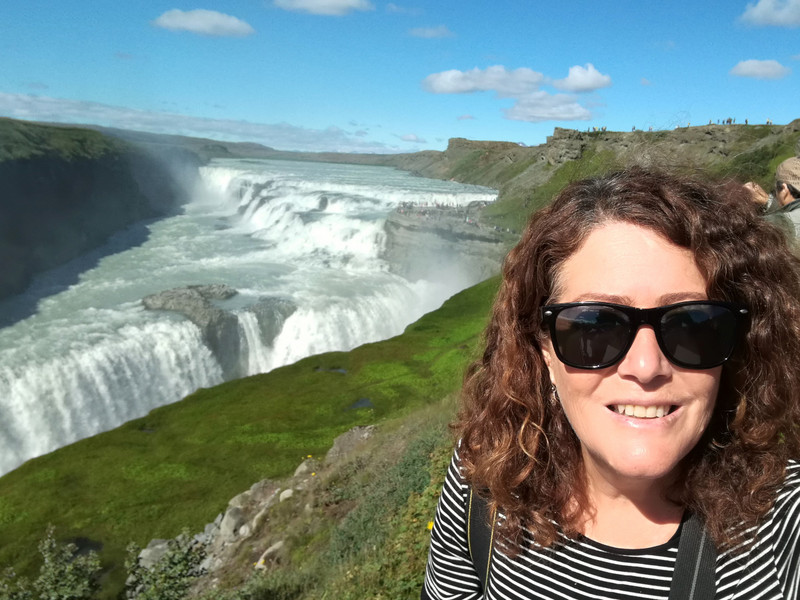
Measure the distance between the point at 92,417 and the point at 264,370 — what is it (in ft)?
29.3

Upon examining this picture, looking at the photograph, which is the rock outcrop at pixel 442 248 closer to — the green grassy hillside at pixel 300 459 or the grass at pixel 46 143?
the green grassy hillside at pixel 300 459

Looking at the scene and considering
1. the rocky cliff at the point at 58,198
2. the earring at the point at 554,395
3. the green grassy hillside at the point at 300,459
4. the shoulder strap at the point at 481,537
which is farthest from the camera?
the rocky cliff at the point at 58,198

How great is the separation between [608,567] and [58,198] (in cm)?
6186

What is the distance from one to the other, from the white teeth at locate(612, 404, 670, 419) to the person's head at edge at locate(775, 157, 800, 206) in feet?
15.7

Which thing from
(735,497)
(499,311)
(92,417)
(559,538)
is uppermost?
(499,311)

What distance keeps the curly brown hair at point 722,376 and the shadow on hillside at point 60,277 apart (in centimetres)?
3652

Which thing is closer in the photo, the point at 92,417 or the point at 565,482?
the point at 565,482

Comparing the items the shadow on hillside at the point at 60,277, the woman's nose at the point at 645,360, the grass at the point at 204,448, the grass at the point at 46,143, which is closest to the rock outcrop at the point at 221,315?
the grass at the point at 204,448

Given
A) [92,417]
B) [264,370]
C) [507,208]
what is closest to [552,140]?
[507,208]

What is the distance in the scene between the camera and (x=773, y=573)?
5.43 ft

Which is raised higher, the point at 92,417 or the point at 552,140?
the point at 552,140

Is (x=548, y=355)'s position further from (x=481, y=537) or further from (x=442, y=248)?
(x=442, y=248)

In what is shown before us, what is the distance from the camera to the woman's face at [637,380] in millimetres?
1741

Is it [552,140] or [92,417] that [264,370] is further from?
[552,140]
